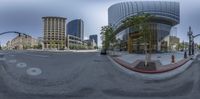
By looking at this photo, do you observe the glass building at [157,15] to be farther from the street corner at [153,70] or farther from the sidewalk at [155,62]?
the street corner at [153,70]

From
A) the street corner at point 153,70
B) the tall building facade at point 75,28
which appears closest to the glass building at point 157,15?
the street corner at point 153,70

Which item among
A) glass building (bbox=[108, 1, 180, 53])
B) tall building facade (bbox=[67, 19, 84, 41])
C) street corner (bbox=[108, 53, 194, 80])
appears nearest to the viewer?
street corner (bbox=[108, 53, 194, 80])

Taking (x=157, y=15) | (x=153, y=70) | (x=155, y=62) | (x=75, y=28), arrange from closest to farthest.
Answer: (x=153, y=70)
(x=155, y=62)
(x=157, y=15)
(x=75, y=28)

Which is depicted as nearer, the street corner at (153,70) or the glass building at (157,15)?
the street corner at (153,70)

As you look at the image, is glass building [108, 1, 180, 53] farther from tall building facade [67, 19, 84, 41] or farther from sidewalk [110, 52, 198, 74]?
tall building facade [67, 19, 84, 41]

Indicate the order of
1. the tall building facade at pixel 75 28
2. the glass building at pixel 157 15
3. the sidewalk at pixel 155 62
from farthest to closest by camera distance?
the tall building facade at pixel 75 28
the glass building at pixel 157 15
the sidewalk at pixel 155 62

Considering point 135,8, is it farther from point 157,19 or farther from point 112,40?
point 112,40

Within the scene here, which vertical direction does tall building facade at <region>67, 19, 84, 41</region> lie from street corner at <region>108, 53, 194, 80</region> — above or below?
above

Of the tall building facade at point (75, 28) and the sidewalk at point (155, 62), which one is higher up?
the tall building facade at point (75, 28)

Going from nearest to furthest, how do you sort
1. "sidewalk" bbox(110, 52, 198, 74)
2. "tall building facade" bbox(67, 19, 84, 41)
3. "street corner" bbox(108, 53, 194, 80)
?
"street corner" bbox(108, 53, 194, 80) → "sidewalk" bbox(110, 52, 198, 74) → "tall building facade" bbox(67, 19, 84, 41)

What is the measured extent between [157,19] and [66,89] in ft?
307

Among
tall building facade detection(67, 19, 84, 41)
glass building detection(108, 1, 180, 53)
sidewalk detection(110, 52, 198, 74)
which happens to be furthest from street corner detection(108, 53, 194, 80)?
tall building facade detection(67, 19, 84, 41)

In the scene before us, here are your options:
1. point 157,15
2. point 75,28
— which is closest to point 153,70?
point 157,15

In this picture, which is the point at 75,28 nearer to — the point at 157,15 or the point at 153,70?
the point at 157,15
